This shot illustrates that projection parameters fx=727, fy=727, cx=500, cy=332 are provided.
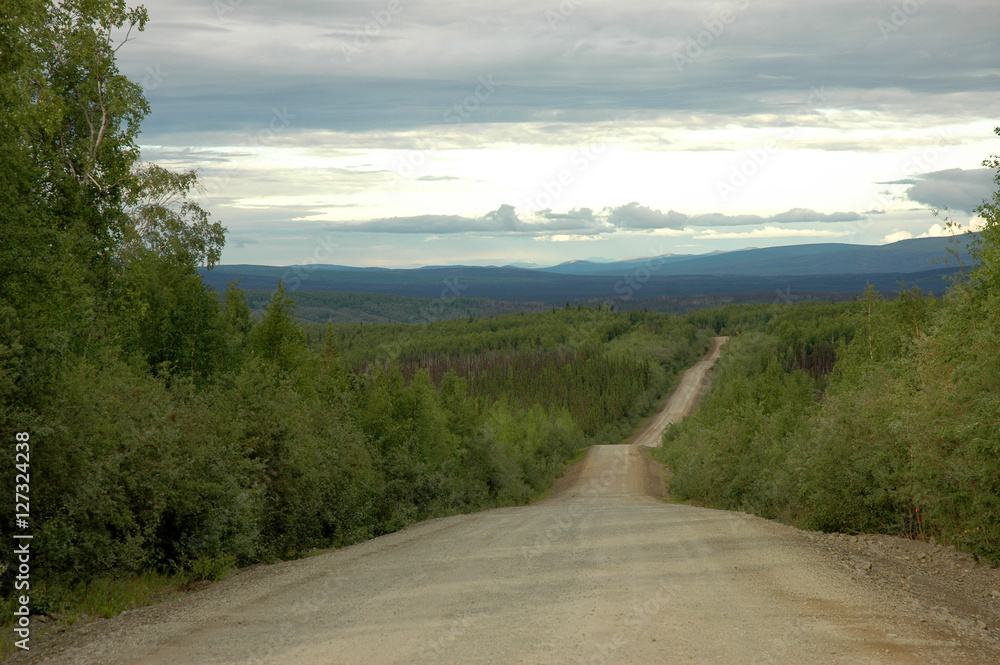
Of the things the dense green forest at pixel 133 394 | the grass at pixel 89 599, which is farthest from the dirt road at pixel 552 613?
the dense green forest at pixel 133 394

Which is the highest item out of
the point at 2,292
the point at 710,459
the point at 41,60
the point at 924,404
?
the point at 41,60

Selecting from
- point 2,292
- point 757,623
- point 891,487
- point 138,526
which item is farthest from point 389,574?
point 891,487

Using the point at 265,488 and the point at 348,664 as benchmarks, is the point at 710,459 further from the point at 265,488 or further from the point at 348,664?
the point at 348,664

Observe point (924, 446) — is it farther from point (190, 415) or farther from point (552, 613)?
point (190, 415)

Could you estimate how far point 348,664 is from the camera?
25.0 ft

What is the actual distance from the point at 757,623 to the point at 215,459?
10302 mm

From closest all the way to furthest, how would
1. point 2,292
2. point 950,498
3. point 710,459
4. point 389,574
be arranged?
point 2,292 → point 389,574 → point 950,498 → point 710,459

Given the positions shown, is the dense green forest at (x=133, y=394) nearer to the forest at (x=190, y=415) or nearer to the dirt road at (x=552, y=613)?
the forest at (x=190, y=415)

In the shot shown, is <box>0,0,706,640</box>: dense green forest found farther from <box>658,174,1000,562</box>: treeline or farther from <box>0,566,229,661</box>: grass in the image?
<box>658,174,1000,562</box>: treeline

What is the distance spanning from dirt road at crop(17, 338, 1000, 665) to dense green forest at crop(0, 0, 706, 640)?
156cm

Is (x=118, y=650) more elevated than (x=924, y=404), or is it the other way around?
(x=924, y=404)

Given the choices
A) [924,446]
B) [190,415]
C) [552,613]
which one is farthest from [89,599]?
[924,446]

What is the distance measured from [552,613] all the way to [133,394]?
9.66 meters

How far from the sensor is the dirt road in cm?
786
